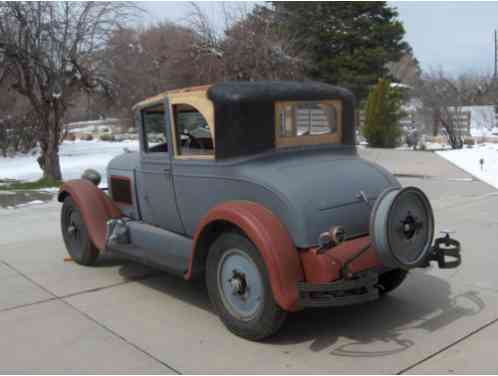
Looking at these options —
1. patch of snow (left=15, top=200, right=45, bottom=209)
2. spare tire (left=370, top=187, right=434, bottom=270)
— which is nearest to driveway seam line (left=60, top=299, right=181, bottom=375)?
spare tire (left=370, top=187, right=434, bottom=270)

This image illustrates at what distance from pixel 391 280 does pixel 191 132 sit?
211 cm

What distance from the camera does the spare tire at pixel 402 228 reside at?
3.57m

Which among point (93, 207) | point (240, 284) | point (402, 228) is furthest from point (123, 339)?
point (402, 228)

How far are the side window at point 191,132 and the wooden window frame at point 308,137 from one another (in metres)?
0.56

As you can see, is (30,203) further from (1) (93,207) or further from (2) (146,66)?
(2) (146,66)

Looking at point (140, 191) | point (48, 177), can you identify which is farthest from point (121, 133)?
point (140, 191)

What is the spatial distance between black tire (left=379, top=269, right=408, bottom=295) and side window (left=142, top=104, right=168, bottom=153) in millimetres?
2232

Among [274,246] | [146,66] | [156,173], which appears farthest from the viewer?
[146,66]

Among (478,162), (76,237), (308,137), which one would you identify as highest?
(308,137)

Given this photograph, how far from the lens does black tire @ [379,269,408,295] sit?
4.50 meters

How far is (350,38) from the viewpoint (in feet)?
96.8

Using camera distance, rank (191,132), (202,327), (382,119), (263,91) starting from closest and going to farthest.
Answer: (202,327) < (263,91) < (191,132) < (382,119)

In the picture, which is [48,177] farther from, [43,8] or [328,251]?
[328,251]

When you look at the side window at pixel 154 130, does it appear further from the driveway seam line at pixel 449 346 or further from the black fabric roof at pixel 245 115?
the driveway seam line at pixel 449 346
